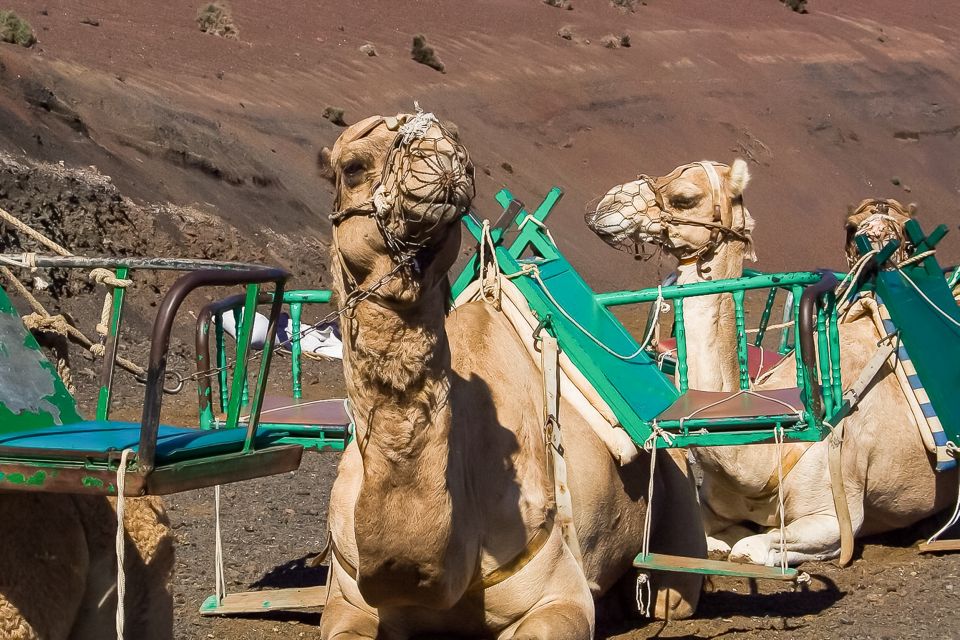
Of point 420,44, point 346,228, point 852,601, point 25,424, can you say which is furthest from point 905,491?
point 420,44

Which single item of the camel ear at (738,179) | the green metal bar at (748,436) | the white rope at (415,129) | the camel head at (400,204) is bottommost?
the green metal bar at (748,436)

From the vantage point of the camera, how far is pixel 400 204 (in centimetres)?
359

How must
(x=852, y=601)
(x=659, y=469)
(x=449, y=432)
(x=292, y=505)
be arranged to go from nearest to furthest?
(x=449, y=432), (x=659, y=469), (x=852, y=601), (x=292, y=505)

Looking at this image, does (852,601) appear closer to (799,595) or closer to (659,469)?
(799,595)

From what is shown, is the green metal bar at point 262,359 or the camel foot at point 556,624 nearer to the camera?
the green metal bar at point 262,359

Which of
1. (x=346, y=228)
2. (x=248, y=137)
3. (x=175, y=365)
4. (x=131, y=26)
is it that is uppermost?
(x=131, y=26)

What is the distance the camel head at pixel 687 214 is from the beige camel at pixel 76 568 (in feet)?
12.7

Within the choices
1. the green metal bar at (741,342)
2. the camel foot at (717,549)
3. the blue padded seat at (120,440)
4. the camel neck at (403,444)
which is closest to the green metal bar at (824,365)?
the green metal bar at (741,342)

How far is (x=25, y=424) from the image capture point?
143 inches

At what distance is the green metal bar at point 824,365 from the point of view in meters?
6.03

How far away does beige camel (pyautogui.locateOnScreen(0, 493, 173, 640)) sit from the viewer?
3259 millimetres

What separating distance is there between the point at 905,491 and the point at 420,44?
30.8m

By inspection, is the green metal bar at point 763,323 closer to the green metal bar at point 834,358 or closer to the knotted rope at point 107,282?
the green metal bar at point 834,358

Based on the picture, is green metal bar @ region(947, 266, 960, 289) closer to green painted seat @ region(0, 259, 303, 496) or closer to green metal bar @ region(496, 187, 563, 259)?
green metal bar @ region(496, 187, 563, 259)
